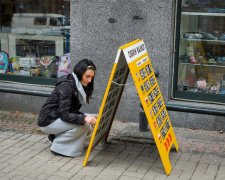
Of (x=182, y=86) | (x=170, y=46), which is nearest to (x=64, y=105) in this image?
(x=170, y=46)

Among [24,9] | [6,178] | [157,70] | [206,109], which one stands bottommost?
[6,178]

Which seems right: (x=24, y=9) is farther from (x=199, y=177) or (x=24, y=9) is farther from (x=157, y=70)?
(x=199, y=177)

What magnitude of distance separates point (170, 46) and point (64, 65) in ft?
6.62

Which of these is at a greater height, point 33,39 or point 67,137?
point 33,39

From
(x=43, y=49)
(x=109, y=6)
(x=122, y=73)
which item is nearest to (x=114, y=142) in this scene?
(x=122, y=73)

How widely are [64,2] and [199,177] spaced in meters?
3.91

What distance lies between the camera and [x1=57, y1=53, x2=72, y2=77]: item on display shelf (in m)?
8.02

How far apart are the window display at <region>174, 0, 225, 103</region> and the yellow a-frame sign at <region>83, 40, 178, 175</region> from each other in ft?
4.83

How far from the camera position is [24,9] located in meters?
8.28

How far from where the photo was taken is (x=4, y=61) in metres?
8.56

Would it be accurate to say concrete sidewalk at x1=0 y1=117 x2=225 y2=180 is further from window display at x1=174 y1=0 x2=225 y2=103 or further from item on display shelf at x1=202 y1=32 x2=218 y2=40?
item on display shelf at x1=202 y1=32 x2=218 y2=40

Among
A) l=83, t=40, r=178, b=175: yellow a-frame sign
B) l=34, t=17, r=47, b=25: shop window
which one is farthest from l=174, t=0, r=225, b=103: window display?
l=34, t=17, r=47, b=25: shop window

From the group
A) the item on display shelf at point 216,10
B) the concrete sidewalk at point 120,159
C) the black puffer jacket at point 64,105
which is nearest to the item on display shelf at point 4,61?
the concrete sidewalk at point 120,159

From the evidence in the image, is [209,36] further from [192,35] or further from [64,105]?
[64,105]
